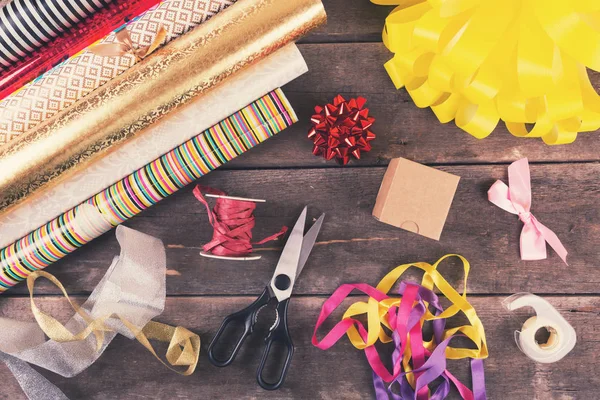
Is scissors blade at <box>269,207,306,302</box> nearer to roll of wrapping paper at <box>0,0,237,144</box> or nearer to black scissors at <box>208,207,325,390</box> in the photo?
black scissors at <box>208,207,325,390</box>

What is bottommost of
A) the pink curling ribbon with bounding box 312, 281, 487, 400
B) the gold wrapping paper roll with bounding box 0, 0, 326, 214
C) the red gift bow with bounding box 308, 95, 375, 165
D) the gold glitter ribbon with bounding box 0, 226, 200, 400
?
the pink curling ribbon with bounding box 312, 281, 487, 400

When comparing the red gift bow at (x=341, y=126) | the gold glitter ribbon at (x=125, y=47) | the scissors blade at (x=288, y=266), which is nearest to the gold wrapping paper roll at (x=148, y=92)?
the gold glitter ribbon at (x=125, y=47)

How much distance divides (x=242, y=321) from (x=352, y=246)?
0.64ft

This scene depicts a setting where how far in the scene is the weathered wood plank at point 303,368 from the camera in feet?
2.49

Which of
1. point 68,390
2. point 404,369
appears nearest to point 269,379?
point 404,369

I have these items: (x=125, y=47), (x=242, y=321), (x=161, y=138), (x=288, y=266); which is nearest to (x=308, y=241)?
(x=288, y=266)

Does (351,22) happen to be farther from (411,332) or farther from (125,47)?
(411,332)

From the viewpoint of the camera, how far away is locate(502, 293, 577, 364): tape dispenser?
2.46ft

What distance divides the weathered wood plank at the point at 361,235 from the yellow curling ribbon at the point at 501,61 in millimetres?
98

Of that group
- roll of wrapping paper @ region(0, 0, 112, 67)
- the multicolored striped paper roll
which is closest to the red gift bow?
the multicolored striped paper roll

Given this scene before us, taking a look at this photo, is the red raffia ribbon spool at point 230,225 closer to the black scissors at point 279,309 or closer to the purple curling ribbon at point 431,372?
the black scissors at point 279,309

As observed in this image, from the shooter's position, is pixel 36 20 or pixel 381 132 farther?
pixel 381 132

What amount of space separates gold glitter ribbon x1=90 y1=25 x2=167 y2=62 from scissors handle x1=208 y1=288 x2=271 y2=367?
13.9 inches

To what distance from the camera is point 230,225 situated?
2.24 ft
